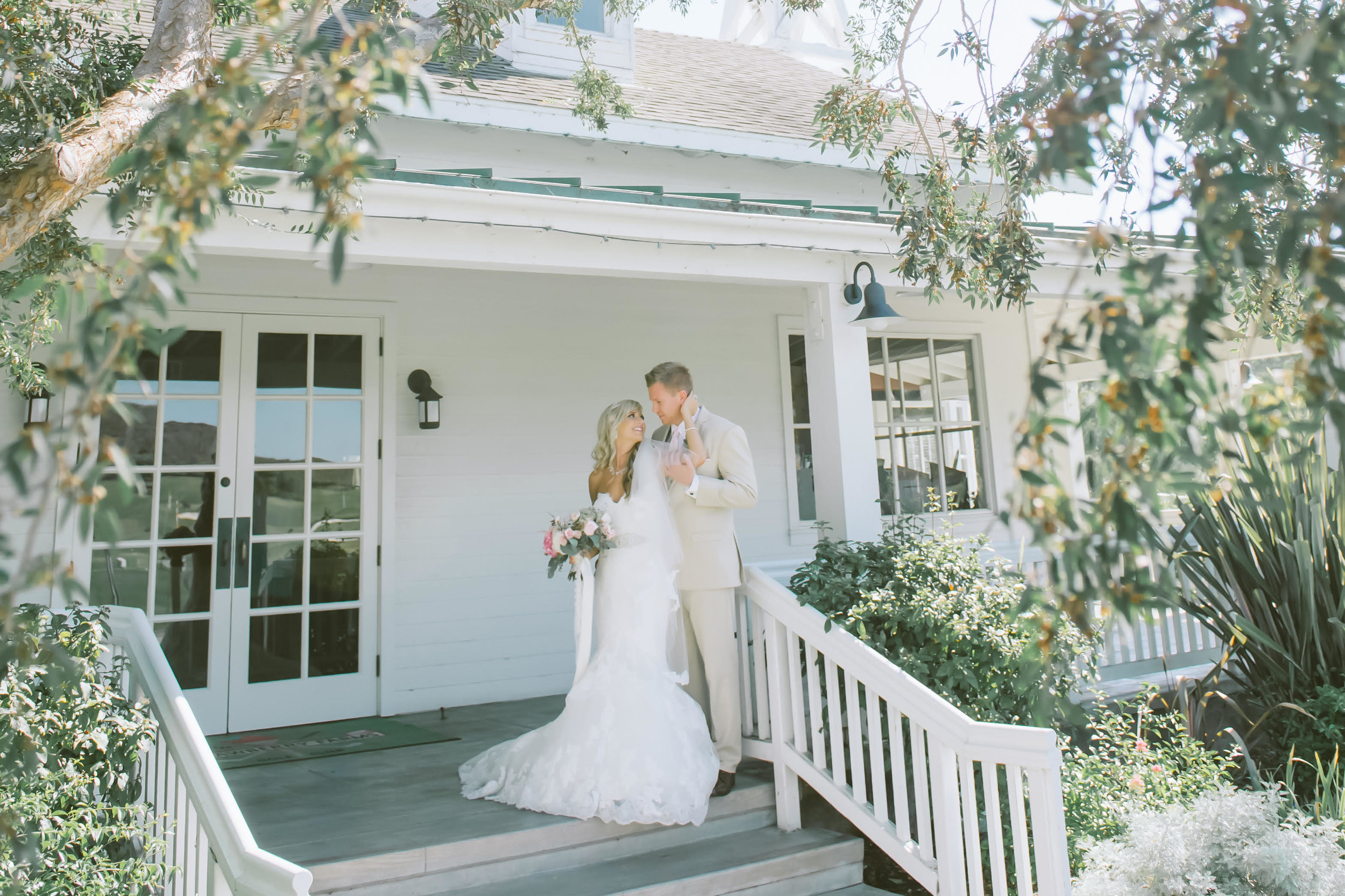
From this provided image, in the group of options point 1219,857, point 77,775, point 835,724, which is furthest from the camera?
point 835,724

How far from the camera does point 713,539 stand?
4.06 m

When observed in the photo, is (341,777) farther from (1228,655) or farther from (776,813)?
(1228,655)

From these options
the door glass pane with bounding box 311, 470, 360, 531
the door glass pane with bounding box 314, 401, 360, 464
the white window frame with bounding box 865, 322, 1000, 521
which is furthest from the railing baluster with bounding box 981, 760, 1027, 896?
the white window frame with bounding box 865, 322, 1000, 521

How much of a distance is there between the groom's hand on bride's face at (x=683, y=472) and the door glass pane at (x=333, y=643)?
2.80 m

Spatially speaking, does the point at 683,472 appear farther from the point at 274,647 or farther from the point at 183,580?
the point at 183,580

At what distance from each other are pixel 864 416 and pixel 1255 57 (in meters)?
3.65

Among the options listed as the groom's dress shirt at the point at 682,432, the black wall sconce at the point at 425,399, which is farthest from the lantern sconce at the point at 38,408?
the groom's dress shirt at the point at 682,432

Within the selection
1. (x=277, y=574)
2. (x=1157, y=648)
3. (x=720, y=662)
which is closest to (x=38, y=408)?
(x=277, y=574)

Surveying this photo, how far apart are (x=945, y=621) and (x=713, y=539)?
3.38 ft

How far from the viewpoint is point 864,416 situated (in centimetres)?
501

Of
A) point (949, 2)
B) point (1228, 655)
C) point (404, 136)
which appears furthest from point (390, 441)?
point (1228, 655)

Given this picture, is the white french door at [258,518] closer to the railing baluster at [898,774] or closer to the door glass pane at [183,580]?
the door glass pane at [183,580]

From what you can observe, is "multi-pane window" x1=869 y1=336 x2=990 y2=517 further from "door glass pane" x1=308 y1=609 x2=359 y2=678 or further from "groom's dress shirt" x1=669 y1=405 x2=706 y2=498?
"door glass pane" x1=308 y1=609 x2=359 y2=678

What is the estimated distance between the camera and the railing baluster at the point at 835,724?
3781mm
